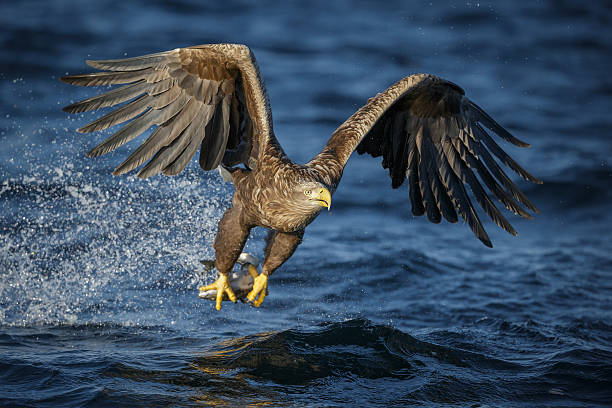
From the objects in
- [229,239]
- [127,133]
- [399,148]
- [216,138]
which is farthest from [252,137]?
[399,148]

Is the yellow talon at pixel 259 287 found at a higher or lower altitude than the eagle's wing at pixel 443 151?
lower

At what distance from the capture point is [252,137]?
554 centimetres

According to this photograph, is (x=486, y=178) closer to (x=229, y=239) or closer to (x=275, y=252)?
(x=275, y=252)

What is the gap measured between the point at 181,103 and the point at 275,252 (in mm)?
1292

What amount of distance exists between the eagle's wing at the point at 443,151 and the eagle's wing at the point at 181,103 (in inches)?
45.5

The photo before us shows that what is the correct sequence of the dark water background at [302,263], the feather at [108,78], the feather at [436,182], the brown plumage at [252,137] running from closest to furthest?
→ the feather at [108,78] < the brown plumage at [252,137] < the dark water background at [302,263] < the feather at [436,182]

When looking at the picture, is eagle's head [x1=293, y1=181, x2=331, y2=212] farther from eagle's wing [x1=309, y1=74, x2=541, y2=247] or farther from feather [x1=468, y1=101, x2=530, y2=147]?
feather [x1=468, y1=101, x2=530, y2=147]

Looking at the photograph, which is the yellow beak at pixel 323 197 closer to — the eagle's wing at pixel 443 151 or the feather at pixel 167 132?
the feather at pixel 167 132

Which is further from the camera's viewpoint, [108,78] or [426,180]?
[426,180]

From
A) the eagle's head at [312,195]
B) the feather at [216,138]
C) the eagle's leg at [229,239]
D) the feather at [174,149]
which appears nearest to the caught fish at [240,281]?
the eagle's leg at [229,239]

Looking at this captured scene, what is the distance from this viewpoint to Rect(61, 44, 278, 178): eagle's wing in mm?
4922

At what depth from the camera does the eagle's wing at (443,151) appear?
5922 millimetres

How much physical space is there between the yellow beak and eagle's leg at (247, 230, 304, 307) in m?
0.62

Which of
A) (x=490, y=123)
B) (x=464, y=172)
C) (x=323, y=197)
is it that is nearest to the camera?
(x=323, y=197)
